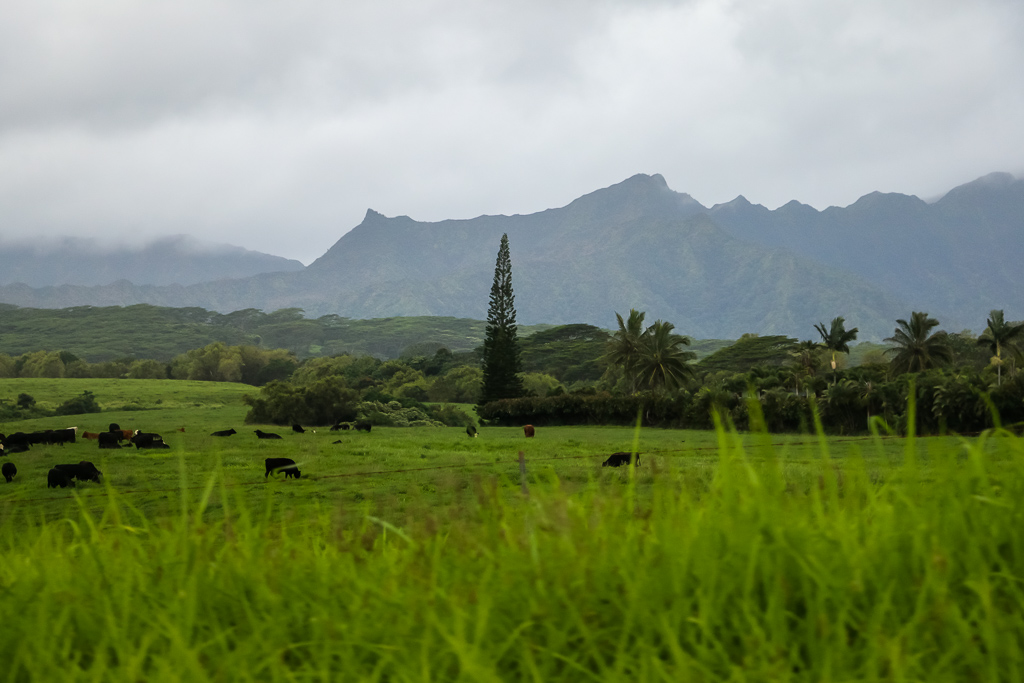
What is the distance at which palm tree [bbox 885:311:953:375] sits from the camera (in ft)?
167

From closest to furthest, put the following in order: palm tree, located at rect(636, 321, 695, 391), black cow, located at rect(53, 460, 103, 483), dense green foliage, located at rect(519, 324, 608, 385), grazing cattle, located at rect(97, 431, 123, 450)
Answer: black cow, located at rect(53, 460, 103, 483), grazing cattle, located at rect(97, 431, 123, 450), palm tree, located at rect(636, 321, 695, 391), dense green foliage, located at rect(519, 324, 608, 385)

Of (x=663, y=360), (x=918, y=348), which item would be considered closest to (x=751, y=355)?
(x=918, y=348)

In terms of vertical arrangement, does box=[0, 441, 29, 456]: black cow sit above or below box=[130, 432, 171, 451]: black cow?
below

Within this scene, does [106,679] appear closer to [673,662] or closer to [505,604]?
[505,604]

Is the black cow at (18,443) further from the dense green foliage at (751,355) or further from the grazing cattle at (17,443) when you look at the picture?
the dense green foliage at (751,355)

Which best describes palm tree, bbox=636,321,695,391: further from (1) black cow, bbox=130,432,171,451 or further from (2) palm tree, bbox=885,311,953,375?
(1) black cow, bbox=130,432,171,451

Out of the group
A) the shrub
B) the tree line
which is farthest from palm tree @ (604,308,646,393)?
the shrub

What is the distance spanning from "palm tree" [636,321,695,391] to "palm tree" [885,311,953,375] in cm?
1389

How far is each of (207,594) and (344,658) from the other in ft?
2.50

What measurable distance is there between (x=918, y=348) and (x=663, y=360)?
17135 millimetres

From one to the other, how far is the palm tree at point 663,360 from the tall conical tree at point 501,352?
9.36 meters

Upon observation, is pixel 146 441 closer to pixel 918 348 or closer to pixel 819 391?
pixel 819 391

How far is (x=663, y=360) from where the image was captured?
54469 mm

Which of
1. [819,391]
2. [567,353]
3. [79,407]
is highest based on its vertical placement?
[567,353]
